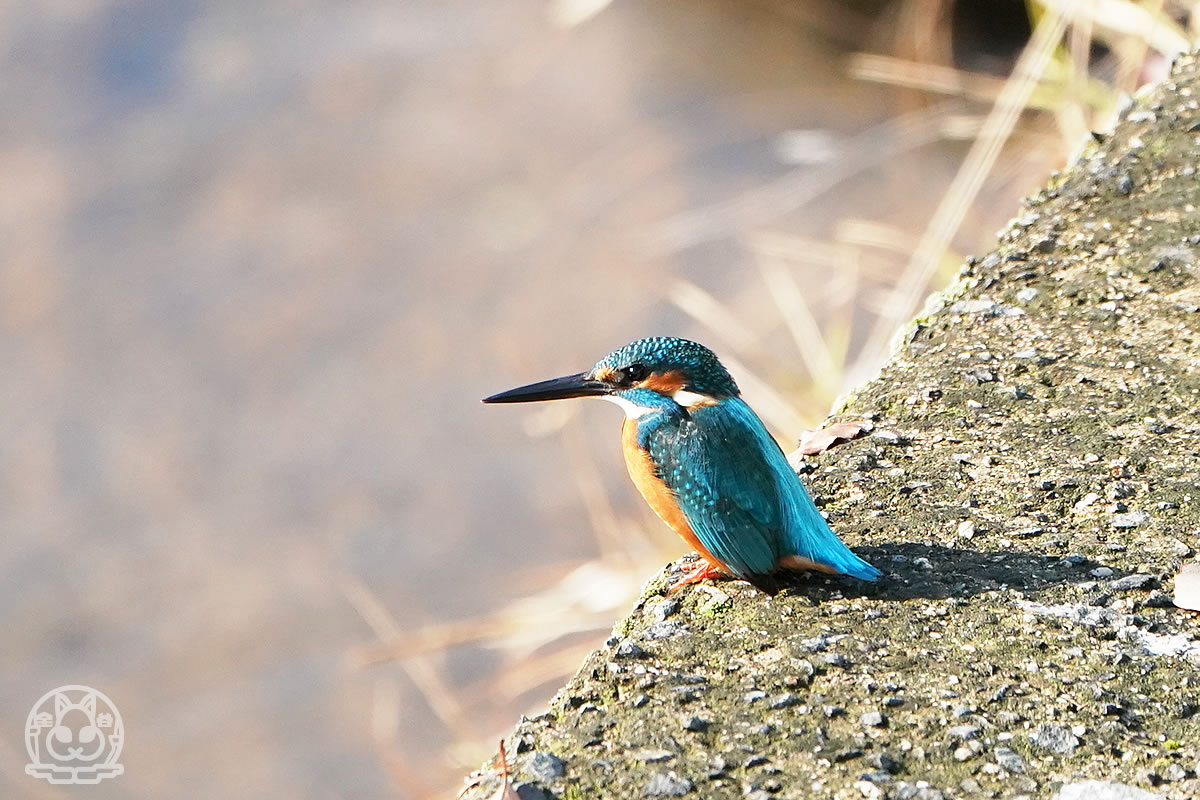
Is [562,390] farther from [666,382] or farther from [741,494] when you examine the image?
[741,494]

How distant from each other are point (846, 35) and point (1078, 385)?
4.59 metres

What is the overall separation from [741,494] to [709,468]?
2.8 inches

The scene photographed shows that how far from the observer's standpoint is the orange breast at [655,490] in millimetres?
2123

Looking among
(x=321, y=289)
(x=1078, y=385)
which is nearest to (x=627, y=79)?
(x=321, y=289)

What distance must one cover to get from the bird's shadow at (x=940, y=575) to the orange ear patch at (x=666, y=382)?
0.33 m

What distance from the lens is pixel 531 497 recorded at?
198 inches

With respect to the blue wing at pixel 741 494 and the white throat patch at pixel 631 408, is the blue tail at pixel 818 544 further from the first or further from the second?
the white throat patch at pixel 631 408

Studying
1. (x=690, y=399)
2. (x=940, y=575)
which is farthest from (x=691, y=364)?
(x=940, y=575)

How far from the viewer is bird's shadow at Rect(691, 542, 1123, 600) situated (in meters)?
1.98

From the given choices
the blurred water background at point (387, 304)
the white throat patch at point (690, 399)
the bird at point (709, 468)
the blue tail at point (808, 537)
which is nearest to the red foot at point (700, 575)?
the bird at point (709, 468)

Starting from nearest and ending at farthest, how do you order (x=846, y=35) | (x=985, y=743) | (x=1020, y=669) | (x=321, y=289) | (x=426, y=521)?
(x=985, y=743) < (x=1020, y=669) < (x=426, y=521) < (x=321, y=289) < (x=846, y=35)

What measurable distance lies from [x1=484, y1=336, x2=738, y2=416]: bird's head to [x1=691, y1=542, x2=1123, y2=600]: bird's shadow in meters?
0.31

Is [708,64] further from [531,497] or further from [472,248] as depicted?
[531,497]

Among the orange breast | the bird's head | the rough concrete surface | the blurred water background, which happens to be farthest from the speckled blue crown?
the blurred water background
